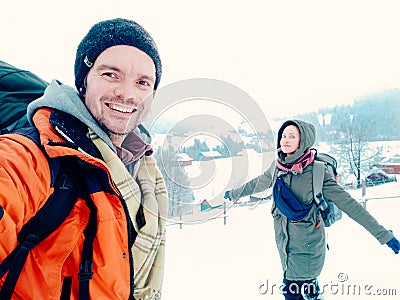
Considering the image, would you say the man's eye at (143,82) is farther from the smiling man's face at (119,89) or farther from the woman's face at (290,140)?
the woman's face at (290,140)

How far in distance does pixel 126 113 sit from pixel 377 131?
4535 cm

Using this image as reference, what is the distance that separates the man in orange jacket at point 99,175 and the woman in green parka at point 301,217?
5.23 feet

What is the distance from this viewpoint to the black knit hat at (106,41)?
1.07 meters

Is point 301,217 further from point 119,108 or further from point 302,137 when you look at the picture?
point 119,108

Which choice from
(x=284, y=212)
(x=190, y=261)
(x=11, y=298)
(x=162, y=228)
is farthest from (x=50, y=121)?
(x=190, y=261)

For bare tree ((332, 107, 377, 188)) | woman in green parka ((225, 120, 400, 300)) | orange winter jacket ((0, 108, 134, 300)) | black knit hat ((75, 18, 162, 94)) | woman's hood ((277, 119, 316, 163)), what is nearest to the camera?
orange winter jacket ((0, 108, 134, 300))

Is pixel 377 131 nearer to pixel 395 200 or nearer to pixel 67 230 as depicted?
pixel 395 200

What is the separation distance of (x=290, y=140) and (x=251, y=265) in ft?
7.46

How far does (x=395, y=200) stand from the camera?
9.74 metres

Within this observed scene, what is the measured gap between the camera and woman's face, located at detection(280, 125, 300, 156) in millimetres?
2605

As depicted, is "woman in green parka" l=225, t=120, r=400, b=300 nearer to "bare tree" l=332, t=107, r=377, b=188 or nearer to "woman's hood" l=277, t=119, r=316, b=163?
"woman's hood" l=277, t=119, r=316, b=163

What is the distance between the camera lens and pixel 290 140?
262 centimetres

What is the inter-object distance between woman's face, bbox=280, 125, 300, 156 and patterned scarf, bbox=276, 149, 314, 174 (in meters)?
0.11

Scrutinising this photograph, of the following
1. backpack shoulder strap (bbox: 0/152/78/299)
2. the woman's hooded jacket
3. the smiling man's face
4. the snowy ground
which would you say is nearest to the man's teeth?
the smiling man's face
